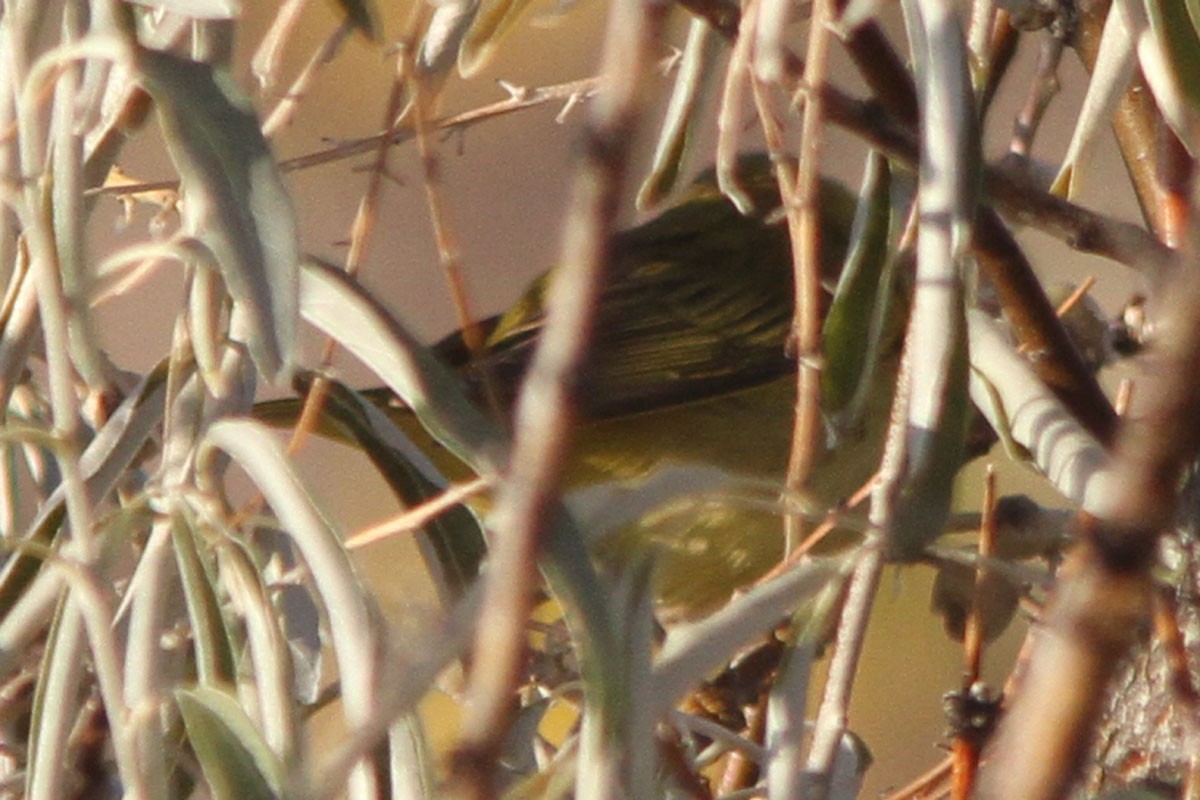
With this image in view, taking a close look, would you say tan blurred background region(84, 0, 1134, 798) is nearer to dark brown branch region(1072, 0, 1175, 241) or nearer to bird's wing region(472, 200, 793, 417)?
bird's wing region(472, 200, 793, 417)

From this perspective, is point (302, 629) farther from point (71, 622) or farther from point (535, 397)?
point (535, 397)

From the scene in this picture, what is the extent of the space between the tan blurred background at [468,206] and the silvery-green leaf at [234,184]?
6.20ft

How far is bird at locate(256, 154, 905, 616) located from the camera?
2.63m

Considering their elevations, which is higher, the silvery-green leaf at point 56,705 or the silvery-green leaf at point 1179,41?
the silvery-green leaf at point 1179,41

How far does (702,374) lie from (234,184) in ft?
6.49

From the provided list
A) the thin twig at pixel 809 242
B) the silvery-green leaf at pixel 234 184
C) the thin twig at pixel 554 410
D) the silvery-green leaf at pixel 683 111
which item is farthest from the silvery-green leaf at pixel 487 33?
the thin twig at pixel 554 410

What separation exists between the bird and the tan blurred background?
0.18 metres

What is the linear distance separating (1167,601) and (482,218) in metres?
2.80

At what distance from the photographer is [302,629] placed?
1.44m

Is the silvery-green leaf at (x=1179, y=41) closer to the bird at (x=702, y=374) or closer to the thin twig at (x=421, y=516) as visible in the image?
the thin twig at (x=421, y=516)

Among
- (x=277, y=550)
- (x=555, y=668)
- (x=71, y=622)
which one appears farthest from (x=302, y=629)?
(x=71, y=622)

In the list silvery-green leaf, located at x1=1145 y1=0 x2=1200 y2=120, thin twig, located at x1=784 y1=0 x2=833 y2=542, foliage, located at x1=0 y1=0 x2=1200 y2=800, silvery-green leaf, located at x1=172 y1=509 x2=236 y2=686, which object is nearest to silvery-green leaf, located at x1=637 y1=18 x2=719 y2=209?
foliage, located at x1=0 y1=0 x2=1200 y2=800

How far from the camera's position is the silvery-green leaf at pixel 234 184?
1015 mm

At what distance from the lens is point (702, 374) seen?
9.82ft
